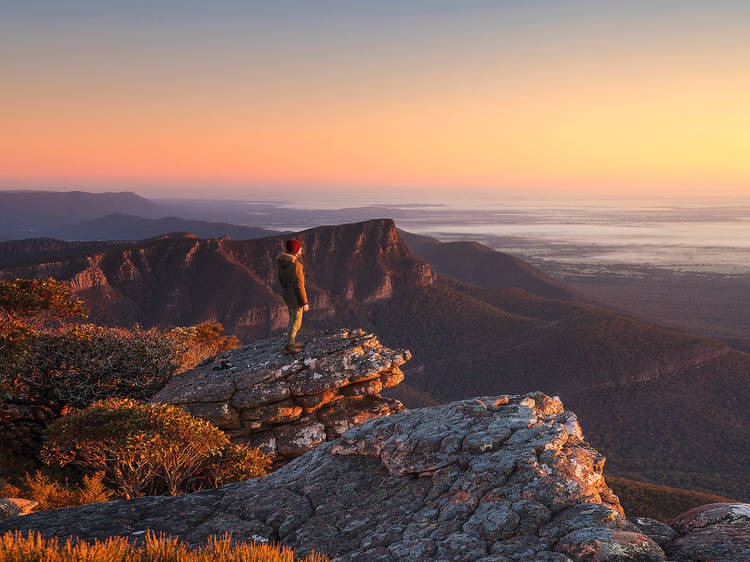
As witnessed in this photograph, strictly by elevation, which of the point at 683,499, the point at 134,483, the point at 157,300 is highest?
the point at 134,483

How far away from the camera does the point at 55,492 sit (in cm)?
1292

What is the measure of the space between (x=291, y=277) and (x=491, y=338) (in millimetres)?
114770

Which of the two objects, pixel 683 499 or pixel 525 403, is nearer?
pixel 525 403

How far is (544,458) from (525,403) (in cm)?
265

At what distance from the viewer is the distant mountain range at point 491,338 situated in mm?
89250

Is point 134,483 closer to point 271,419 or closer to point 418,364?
point 271,419

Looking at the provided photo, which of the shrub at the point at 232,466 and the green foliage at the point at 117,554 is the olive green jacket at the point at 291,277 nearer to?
the shrub at the point at 232,466

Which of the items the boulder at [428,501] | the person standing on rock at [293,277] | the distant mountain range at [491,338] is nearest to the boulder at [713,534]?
the boulder at [428,501]

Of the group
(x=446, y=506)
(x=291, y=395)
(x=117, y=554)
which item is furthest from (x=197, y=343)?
(x=446, y=506)

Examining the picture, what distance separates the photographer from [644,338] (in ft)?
376

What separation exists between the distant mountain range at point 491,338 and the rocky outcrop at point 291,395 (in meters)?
75.9

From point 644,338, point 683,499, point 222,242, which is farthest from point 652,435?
point 222,242

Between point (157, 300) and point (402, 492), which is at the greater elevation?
point (402, 492)

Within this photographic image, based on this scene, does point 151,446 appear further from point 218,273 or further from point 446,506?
point 218,273
